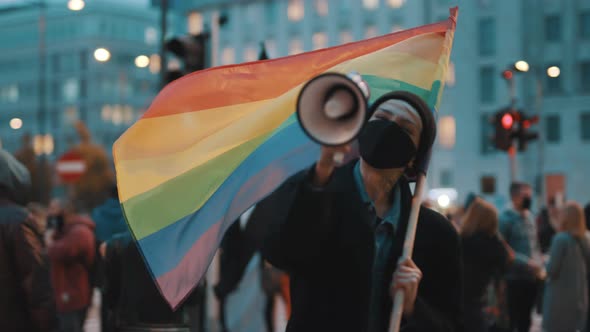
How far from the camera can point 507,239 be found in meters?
12.4

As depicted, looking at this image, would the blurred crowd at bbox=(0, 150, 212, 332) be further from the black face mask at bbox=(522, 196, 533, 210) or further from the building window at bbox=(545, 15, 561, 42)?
the building window at bbox=(545, 15, 561, 42)

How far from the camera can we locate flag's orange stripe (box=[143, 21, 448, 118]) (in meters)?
4.39

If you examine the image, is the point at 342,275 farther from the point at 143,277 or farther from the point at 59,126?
the point at 59,126

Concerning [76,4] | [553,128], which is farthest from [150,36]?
[76,4]

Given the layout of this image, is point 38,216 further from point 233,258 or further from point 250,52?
point 250,52

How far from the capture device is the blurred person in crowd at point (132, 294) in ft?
22.0

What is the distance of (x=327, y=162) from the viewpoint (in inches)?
122

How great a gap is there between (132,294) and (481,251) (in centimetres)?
383

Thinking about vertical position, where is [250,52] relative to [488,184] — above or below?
above

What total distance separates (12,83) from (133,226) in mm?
115721

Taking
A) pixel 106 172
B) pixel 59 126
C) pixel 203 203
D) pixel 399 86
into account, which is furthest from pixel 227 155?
pixel 59 126

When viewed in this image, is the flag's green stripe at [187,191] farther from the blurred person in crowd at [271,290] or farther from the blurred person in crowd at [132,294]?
the blurred person in crowd at [271,290]

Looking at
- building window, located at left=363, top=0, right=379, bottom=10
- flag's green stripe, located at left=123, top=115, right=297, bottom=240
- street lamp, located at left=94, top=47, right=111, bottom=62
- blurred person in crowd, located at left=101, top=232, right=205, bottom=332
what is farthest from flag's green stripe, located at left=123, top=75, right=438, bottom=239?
building window, located at left=363, top=0, right=379, bottom=10

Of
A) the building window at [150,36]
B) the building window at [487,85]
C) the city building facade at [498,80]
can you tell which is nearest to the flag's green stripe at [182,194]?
the city building facade at [498,80]
